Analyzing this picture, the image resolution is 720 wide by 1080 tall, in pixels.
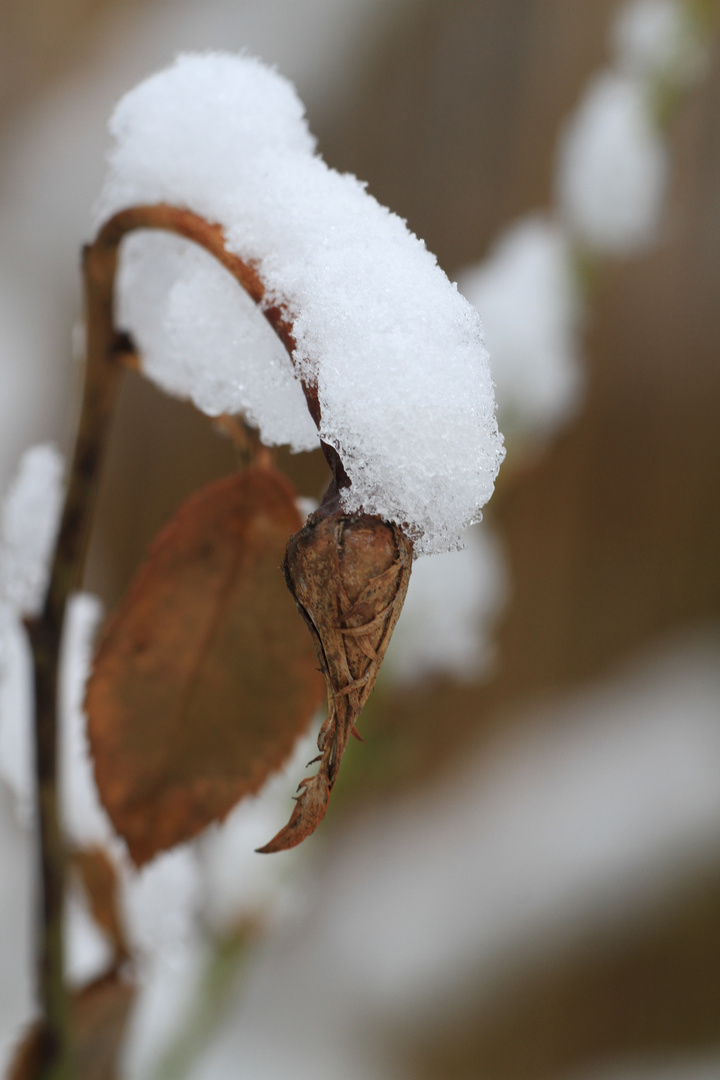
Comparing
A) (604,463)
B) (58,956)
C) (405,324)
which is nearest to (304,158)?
(405,324)

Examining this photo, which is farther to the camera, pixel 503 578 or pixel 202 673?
pixel 503 578

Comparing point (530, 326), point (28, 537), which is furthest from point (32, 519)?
point (530, 326)

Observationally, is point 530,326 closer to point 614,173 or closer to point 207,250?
point 614,173

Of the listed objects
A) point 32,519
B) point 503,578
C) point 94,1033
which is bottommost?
point 94,1033

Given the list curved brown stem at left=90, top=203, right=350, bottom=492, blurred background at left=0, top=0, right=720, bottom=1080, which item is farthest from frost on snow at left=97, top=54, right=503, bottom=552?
blurred background at left=0, top=0, right=720, bottom=1080

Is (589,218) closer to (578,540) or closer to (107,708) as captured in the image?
(107,708)

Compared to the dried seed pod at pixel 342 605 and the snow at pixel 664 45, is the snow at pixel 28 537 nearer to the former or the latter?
the dried seed pod at pixel 342 605

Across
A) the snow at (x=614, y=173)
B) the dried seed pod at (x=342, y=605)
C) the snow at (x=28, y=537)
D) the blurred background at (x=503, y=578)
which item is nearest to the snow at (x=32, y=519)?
the snow at (x=28, y=537)
